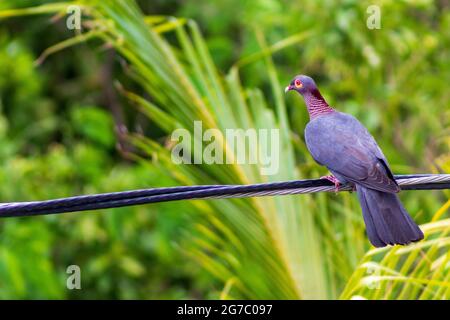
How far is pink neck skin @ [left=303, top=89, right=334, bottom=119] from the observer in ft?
14.6

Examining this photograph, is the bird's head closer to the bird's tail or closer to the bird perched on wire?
the bird perched on wire

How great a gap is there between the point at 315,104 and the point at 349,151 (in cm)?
49

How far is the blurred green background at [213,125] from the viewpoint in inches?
177

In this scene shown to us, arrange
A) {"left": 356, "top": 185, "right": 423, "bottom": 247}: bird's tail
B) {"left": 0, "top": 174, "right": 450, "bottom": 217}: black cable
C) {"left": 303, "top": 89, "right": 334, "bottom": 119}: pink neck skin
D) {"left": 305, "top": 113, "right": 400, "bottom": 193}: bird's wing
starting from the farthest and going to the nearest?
{"left": 303, "top": 89, "right": 334, "bottom": 119}: pink neck skin, {"left": 305, "top": 113, "right": 400, "bottom": 193}: bird's wing, {"left": 356, "top": 185, "right": 423, "bottom": 247}: bird's tail, {"left": 0, "top": 174, "right": 450, "bottom": 217}: black cable

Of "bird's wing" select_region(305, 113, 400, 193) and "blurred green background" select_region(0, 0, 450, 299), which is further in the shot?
"blurred green background" select_region(0, 0, 450, 299)

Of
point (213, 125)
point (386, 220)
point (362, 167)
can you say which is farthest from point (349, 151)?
point (213, 125)

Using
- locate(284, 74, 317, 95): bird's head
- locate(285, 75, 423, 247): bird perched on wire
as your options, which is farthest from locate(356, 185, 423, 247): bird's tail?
locate(284, 74, 317, 95): bird's head

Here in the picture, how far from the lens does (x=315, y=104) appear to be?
448cm

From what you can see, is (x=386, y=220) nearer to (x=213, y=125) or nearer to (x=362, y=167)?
(x=362, y=167)

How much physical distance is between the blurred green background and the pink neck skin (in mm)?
346

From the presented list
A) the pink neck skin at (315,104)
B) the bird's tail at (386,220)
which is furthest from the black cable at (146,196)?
the pink neck skin at (315,104)
